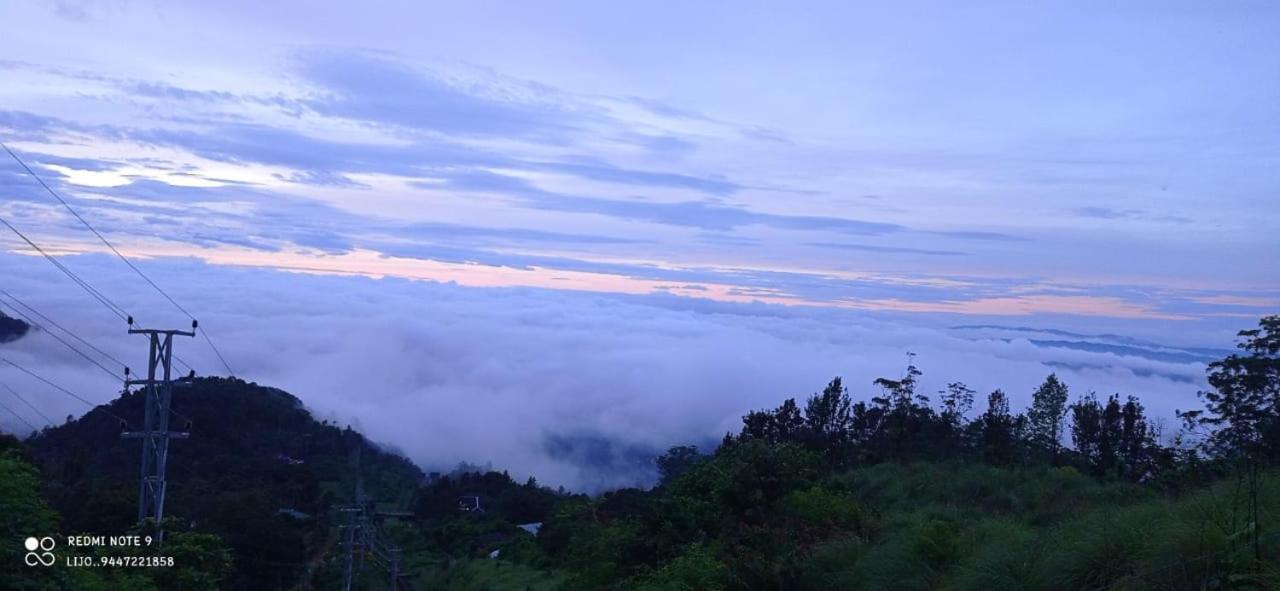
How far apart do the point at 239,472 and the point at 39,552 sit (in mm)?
28730

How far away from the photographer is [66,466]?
2852cm

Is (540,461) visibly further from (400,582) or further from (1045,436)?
(1045,436)

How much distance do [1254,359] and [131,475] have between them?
108 feet

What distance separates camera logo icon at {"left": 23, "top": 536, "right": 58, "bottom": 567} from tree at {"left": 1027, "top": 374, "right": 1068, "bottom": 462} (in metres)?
17.5

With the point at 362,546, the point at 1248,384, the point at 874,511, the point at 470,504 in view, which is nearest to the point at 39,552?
the point at 874,511

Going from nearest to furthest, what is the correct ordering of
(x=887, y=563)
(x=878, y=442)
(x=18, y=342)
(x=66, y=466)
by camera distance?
1. (x=887, y=563)
2. (x=878, y=442)
3. (x=66, y=466)
4. (x=18, y=342)

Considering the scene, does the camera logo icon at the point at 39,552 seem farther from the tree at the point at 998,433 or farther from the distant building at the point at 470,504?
the distant building at the point at 470,504

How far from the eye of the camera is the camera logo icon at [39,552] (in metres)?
8.52

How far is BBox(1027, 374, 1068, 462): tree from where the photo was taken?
2077 cm

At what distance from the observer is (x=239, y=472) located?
3562 centimetres

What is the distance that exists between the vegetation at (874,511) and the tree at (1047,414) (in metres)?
0.04

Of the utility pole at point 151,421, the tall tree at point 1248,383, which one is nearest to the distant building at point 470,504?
the utility pole at point 151,421

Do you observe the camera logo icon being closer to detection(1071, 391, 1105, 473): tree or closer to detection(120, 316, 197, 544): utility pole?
detection(120, 316, 197, 544): utility pole

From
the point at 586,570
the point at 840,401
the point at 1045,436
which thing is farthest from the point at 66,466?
the point at 1045,436
